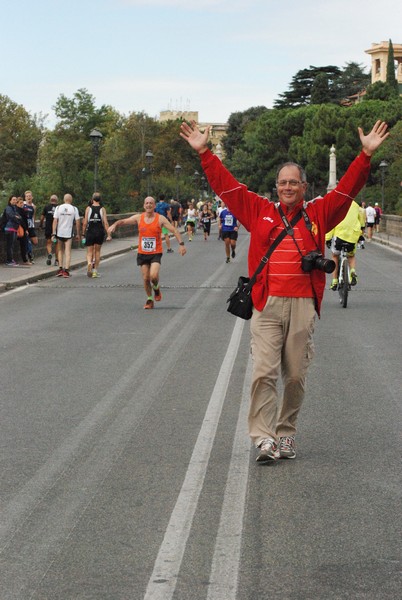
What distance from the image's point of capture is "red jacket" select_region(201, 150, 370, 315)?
7082 mm

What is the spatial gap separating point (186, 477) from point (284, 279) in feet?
4.46

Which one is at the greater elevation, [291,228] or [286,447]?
[291,228]

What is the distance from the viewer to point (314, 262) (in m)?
6.91

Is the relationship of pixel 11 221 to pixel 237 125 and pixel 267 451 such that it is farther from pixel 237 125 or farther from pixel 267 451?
pixel 237 125

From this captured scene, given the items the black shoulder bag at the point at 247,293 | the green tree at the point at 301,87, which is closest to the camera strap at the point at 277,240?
the black shoulder bag at the point at 247,293

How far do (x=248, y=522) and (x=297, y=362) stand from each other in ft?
5.59

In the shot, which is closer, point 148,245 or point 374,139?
point 374,139

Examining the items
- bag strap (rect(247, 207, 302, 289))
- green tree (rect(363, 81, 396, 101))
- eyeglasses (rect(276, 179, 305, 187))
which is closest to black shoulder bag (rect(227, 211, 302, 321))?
bag strap (rect(247, 207, 302, 289))

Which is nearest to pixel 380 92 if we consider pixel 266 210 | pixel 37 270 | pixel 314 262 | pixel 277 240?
pixel 37 270

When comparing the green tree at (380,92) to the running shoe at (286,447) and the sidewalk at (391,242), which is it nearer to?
the sidewalk at (391,242)

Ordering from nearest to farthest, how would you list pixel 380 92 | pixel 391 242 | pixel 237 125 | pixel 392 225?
1. pixel 391 242
2. pixel 392 225
3. pixel 380 92
4. pixel 237 125

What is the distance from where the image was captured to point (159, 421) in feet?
27.9

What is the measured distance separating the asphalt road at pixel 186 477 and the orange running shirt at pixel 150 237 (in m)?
4.01

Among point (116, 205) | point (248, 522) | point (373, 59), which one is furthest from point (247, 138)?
point (248, 522)
